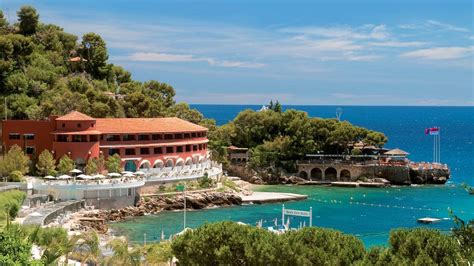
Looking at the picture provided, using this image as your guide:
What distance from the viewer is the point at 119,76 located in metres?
105

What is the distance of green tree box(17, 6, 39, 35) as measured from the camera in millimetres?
95688

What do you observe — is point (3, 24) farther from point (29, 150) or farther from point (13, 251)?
point (13, 251)

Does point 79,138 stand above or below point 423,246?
above

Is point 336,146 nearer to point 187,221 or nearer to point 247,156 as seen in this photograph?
point 247,156

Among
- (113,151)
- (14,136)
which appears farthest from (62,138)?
(14,136)

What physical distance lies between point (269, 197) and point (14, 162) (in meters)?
24.4

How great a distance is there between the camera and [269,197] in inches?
2729

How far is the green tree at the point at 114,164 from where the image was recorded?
211ft

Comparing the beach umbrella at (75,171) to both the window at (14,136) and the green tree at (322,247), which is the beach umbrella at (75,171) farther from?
the green tree at (322,247)

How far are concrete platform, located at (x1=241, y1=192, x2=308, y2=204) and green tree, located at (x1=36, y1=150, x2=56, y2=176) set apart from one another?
18299 millimetres

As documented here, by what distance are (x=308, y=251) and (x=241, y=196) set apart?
44348mm

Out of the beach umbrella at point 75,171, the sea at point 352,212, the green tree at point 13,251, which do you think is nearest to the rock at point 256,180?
the sea at point 352,212

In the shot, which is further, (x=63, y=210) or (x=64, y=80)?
(x=64, y=80)

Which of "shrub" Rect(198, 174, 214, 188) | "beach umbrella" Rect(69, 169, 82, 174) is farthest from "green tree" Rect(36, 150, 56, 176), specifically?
"shrub" Rect(198, 174, 214, 188)
